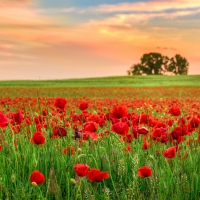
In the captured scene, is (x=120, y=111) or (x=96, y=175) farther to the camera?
(x=120, y=111)

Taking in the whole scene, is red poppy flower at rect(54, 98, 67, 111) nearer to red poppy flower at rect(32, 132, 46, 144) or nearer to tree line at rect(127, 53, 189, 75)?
red poppy flower at rect(32, 132, 46, 144)

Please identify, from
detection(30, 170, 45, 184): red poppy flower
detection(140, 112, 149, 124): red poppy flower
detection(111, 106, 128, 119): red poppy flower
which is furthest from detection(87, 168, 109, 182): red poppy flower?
detection(140, 112, 149, 124): red poppy flower

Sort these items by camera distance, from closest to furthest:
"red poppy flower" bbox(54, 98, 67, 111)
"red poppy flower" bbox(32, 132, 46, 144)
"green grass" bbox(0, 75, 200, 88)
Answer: "red poppy flower" bbox(32, 132, 46, 144) → "red poppy flower" bbox(54, 98, 67, 111) → "green grass" bbox(0, 75, 200, 88)

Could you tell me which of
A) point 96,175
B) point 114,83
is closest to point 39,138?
point 96,175

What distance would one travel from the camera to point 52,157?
3.40 meters

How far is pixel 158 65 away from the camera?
83.3m

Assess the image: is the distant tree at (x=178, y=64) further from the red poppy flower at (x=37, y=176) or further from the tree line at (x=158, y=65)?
the red poppy flower at (x=37, y=176)

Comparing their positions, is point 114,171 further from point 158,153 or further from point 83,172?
point 83,172

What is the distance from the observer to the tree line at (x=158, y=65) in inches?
3216

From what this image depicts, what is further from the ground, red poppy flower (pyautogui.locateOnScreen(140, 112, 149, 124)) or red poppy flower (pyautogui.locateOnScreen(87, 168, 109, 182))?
red poppy flower (pyautogui.locateOnScreen(140, 112, 149, 124))

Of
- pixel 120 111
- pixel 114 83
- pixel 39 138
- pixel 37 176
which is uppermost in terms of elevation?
pixel 120 111

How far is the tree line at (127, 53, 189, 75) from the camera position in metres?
81.7

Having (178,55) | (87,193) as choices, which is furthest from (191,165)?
(178,55)

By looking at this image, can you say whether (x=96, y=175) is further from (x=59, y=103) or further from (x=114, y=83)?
(x=114, y=83)
